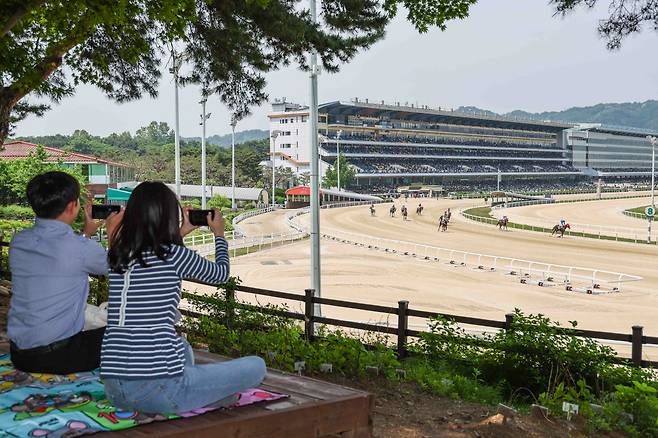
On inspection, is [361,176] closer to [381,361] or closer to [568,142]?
[568,142]

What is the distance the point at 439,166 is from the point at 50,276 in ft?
433

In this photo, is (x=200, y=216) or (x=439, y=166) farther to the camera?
(x=439, y=166)

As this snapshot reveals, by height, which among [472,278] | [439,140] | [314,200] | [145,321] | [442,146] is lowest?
[472,278]

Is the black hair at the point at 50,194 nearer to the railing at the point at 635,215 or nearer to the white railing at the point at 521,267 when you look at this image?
the white railing at the point at 521,267

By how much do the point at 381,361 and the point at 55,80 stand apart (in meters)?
9.34

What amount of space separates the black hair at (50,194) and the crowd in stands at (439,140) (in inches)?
4533

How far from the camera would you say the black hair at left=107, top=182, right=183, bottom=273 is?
302 centimetres

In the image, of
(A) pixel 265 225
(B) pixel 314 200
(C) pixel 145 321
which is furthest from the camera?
(A) pixel 265 225

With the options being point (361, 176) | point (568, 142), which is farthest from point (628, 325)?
point (568, 142)

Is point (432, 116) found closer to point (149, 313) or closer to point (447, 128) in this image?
point (447, 128)

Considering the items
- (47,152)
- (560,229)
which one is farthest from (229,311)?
(47,152)

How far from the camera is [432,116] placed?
138 m

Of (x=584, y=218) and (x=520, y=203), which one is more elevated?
(x=520, y=203)

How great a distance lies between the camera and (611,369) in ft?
24.5
